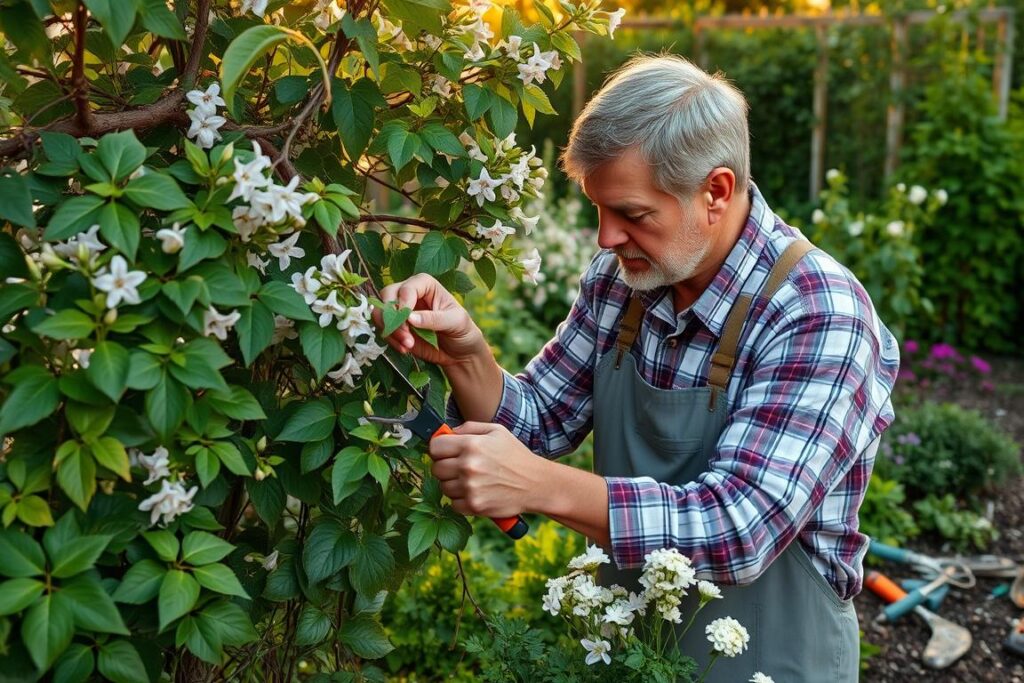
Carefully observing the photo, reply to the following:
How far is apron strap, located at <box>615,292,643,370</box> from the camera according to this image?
2.14 m

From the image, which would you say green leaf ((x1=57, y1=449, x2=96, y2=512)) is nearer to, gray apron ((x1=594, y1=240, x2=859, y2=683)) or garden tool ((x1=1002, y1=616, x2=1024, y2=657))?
gray apron ((x1=594, y1=240, x2=859, y2=683))

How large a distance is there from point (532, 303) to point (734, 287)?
4.33 m

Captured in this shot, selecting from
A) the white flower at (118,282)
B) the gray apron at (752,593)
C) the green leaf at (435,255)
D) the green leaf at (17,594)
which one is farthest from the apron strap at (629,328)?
the green leaf at (17,594)

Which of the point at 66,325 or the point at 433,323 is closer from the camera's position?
the point at 66,325

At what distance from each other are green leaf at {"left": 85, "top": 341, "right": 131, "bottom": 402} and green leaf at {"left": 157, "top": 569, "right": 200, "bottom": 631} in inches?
10.3

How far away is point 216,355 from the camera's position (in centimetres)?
128

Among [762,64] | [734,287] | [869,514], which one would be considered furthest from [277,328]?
[762,64]

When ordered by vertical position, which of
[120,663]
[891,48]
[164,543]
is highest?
[164,543]

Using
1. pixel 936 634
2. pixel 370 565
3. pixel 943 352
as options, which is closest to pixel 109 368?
pixel 370 565

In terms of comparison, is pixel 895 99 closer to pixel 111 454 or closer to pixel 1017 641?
pixel 1017 641

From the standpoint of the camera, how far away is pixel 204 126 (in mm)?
1482

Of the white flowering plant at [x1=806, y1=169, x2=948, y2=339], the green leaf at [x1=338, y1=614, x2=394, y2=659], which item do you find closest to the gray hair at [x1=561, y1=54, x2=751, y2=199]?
the green leaf at [x1=338, y1=614, x2=394, y2=659]

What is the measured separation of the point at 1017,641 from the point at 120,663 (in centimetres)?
305

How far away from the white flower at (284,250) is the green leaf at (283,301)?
8 centimetres
